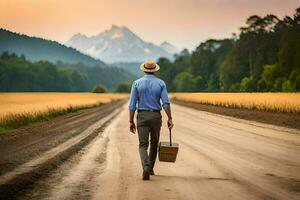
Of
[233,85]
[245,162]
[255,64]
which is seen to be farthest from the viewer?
[233,85]

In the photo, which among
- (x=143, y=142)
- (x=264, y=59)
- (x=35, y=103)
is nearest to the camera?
(x=143, y=142)

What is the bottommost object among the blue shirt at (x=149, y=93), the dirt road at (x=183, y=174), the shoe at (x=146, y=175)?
the dirt road at (x=183, y=174)

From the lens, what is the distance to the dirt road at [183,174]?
783 cm

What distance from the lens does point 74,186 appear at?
27.9 ft

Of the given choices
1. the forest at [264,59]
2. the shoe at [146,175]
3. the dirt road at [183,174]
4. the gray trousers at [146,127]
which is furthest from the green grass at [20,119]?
the forest at [264,59]

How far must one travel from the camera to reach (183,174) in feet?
32.6

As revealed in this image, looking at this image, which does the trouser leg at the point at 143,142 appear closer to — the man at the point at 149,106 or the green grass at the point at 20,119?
the man at the point at 149,106

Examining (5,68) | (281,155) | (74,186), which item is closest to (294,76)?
(281,155)

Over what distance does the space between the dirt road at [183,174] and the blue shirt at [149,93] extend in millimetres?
1325

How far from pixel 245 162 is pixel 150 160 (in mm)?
2733

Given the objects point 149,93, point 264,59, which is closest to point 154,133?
point 149,93

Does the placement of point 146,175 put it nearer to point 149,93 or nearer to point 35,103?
point 149,93

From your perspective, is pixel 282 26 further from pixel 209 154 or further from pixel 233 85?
pixel 209 154

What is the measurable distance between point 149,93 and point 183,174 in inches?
66.2
